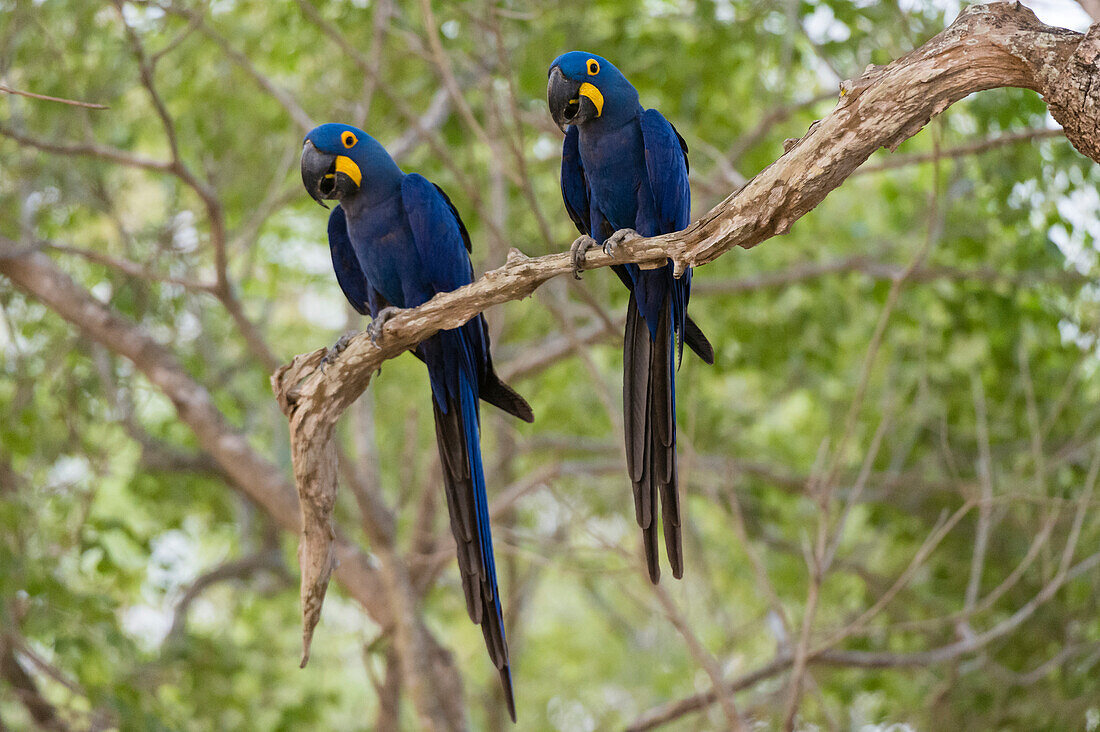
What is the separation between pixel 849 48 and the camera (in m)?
4.20

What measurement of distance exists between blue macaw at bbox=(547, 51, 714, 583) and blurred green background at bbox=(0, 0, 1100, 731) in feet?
2.65

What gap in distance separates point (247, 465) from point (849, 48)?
331cm

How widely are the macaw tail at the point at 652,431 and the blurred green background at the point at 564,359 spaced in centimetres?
102

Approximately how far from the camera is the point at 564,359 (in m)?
5.15

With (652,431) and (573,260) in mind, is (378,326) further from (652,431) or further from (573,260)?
(652,431)

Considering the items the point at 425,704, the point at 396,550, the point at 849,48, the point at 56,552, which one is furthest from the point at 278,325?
the point at 849,48

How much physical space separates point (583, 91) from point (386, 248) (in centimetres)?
73

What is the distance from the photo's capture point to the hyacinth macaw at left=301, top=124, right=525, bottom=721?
89.0 inches

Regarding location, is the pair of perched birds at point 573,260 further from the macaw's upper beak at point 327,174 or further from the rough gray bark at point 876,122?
the rough gray bark at point 876,122

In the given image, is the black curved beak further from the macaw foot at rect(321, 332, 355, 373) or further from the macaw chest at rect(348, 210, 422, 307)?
the macaw foot at rect(321, 332, 355, 373)

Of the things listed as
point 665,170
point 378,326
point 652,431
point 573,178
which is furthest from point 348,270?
point 652,431

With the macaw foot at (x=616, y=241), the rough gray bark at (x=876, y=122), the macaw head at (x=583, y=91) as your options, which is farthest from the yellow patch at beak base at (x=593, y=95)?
the rough gray bark at (x=876, y=122)

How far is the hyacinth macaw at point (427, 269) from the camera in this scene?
226 cm

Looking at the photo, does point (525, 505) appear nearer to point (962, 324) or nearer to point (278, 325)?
point (278, 325)
